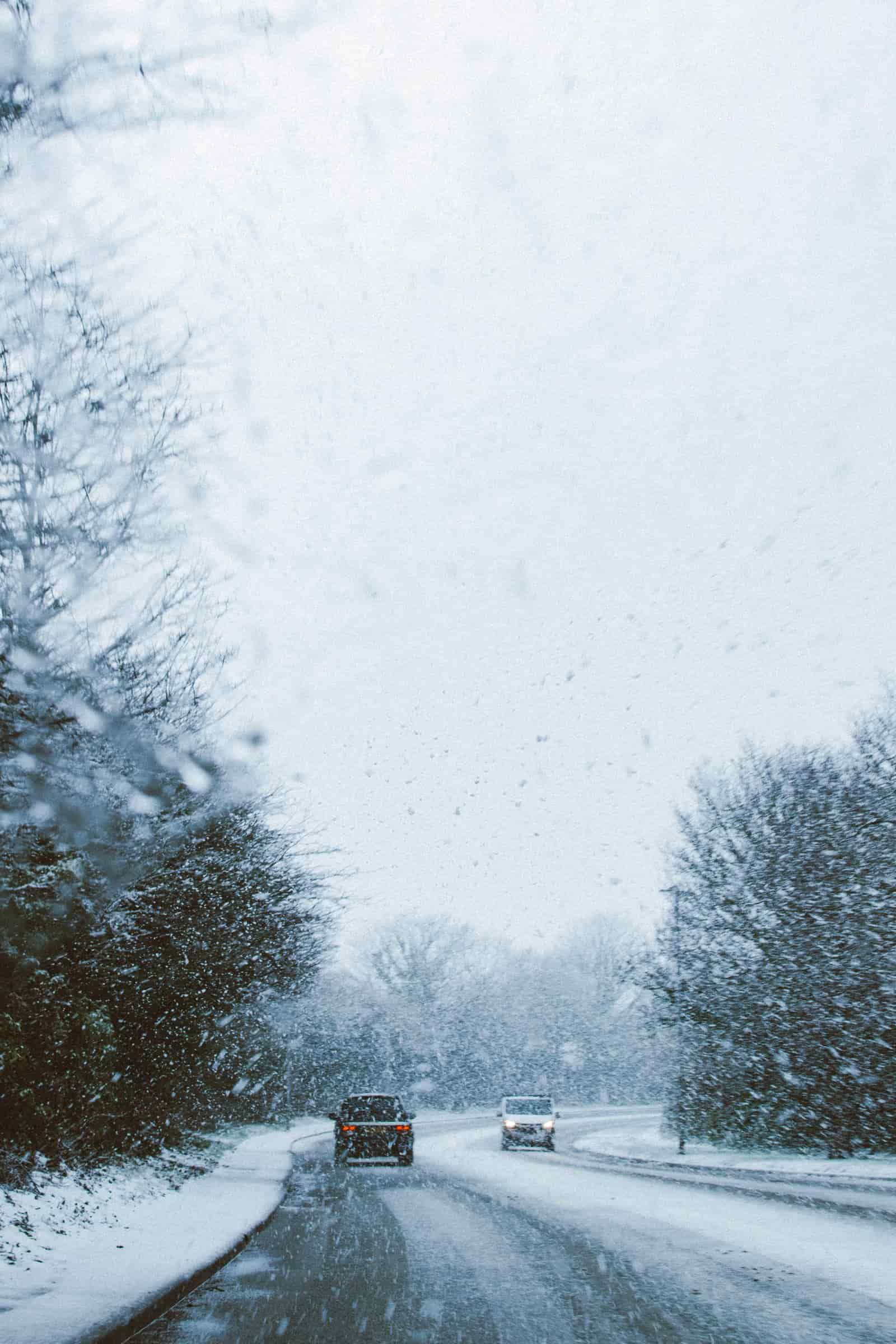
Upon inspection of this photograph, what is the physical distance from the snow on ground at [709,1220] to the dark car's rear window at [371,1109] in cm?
153

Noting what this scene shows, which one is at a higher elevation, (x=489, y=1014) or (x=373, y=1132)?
(x=489, y=1014)

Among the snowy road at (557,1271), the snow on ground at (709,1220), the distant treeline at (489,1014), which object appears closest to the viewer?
the snowy road at (557,1271)

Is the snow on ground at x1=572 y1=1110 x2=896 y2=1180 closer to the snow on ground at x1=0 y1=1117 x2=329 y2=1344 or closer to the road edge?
the snow on ground at x1=0 y1=1117 x2=329 y2=1344

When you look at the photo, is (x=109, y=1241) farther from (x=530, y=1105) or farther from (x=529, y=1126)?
(x=530, y=1105)

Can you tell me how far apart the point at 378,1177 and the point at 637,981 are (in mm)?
9395

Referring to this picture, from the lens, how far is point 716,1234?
13.5 metres

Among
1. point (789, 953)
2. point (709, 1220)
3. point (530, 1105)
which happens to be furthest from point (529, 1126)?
point (709, 1220)

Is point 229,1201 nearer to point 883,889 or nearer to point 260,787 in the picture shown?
point 260,787

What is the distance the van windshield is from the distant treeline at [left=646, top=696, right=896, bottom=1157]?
416 cm

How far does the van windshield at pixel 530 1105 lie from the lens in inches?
1399

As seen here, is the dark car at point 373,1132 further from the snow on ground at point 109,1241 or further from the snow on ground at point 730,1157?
the snow on ground at point 730,1157

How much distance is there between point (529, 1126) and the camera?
114ft

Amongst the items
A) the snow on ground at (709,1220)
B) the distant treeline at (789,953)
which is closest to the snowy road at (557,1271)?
the snow on ground at (709,1220)

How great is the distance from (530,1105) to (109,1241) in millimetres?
25972
